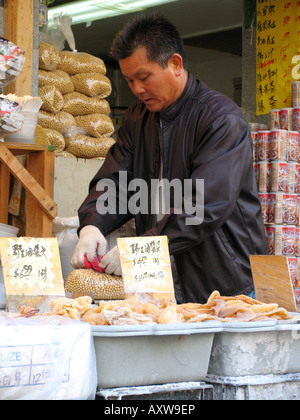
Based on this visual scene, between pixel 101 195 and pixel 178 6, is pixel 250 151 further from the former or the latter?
pixel 178 6

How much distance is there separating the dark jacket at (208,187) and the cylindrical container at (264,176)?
151cm

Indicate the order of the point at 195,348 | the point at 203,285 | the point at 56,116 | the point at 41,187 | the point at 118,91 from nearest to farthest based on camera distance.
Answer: the point at 195,348, the point at 203,285, the point at 41,187, the point at 56,116, the point at 118,91

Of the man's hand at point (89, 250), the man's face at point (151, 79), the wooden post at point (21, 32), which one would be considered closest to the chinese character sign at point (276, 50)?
the wooden post at point (21, 32)

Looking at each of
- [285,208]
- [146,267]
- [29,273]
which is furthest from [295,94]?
[29,273]

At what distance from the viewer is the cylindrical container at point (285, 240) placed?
11.8 feet

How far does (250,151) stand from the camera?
2.06 meters

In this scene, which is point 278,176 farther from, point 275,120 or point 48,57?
point 48,57

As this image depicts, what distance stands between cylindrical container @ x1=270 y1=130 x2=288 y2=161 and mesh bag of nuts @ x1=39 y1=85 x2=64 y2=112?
46.1 inches

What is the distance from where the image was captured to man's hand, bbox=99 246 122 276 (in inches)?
72.6

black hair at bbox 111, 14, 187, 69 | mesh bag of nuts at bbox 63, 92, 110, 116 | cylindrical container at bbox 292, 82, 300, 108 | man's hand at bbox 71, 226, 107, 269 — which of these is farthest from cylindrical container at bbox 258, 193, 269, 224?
man's hand at bbox 71, 226, 107, 269

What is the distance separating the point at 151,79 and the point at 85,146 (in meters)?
1.56

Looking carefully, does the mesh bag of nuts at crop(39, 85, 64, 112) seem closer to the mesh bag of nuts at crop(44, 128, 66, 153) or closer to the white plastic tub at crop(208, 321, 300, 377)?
the mesh bag of nuts at crop(44, 128, 66, 153)
